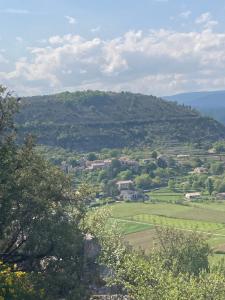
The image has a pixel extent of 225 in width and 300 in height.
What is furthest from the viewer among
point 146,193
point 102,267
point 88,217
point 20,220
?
point 146,193

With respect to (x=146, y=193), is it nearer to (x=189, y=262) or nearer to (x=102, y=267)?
(x=189, y=262)

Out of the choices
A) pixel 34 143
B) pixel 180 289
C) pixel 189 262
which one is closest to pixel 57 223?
pixel 34 143

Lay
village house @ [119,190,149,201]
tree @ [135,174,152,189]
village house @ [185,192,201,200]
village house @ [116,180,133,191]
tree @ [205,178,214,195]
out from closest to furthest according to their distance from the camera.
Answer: village house @ [185,192,201,200] → village house @ [119,190,149,201] → tree @ [205,178,214,195] → village house @ [116,180,133,191] → tree @ [135,174,152,189]

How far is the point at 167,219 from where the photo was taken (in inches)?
5069

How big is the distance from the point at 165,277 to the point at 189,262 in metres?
31.9

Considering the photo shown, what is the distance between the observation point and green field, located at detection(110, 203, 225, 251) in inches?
4252

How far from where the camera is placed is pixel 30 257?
105ft

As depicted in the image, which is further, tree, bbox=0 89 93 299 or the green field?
the green field

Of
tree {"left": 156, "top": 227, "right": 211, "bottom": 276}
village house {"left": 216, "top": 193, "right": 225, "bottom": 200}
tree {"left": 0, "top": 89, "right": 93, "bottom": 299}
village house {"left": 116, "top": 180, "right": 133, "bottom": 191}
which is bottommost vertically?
village house {"left": 216, "top": 193, "right": 225, "bottom": 200}

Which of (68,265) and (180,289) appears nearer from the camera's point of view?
(180,289)

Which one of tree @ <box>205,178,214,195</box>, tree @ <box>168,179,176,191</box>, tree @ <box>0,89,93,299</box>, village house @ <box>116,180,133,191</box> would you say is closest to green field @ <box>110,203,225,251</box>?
tree @ <box>205,178,214,195</box>

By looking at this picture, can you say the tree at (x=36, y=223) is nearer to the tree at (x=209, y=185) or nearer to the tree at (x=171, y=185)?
the tree at (x=209, y=185)

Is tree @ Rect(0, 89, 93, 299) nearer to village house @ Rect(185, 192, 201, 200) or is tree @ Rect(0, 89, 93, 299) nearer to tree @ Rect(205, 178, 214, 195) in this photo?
village house @ Rect(185, 192, 201, 200)

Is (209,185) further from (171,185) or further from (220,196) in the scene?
(171,185)
